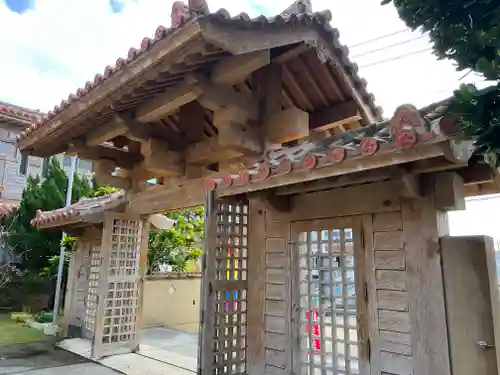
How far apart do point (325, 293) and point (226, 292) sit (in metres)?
1.14

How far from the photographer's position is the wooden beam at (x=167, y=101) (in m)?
4.11

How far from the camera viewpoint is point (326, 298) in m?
3.81

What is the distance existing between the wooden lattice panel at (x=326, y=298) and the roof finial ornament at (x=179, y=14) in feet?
7.28

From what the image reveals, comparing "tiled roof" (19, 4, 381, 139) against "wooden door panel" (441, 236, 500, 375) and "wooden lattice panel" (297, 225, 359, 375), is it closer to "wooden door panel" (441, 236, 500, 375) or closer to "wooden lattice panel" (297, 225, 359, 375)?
"wooden lattice panel" (297, 225, 359, 375)

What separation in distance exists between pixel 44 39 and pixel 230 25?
43.9ft

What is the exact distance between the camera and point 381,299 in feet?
11.0

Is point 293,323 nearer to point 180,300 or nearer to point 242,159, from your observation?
point 242,159

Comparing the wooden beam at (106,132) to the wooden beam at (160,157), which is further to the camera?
the wooden beam at (160,157)

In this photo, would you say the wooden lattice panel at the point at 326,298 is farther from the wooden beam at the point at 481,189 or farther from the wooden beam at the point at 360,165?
the wooden beam at the point at 481,189

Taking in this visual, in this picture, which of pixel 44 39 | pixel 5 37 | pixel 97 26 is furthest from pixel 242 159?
pixel 44 39

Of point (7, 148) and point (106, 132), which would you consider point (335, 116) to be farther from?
point (7, 148)

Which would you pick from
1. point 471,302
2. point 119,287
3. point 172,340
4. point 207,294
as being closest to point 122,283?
point 119,287

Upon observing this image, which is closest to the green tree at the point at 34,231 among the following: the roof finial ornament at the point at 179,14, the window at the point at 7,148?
the window at the point at 7,148

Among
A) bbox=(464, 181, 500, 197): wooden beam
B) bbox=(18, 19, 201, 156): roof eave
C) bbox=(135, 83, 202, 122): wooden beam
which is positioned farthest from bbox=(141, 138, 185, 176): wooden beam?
bbox=(464, 181, 500, 197): wooden beam
